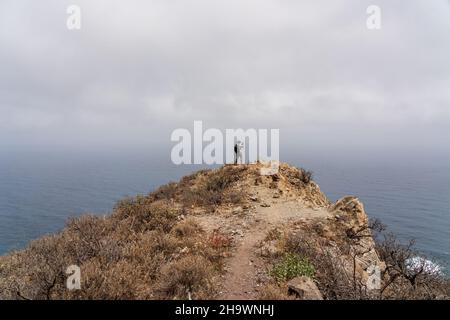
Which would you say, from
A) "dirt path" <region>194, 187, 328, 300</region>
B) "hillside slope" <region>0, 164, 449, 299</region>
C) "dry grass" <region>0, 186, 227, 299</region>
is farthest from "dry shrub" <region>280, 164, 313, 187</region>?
"dry grass" <region>0, 186, 227, 299</region>

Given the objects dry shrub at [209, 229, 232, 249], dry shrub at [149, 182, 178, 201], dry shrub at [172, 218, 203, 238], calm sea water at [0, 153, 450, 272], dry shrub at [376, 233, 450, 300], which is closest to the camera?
dry shrub at [376, 233, 450, 300]

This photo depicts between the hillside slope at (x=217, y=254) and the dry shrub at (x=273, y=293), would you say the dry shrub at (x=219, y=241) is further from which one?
the dry shrub at (x=273, y=293)

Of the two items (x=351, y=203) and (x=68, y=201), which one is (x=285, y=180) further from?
(x=68, y=201)

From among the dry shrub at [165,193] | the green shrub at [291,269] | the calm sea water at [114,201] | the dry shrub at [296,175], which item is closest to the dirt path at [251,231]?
the green shrub at [291,269]

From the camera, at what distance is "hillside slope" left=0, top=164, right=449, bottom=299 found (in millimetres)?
7363

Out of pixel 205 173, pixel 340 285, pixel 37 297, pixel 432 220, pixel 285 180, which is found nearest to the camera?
pixel 37 297

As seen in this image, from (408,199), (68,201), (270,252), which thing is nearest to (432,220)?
(408,199)

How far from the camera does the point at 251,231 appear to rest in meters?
12.7

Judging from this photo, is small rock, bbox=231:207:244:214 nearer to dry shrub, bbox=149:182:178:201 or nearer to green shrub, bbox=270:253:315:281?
dry shrub, bbox=149:182:178:201

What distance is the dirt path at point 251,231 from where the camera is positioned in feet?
26.5

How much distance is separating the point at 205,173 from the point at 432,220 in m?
97.8

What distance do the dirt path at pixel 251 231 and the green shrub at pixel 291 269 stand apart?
0.46 m

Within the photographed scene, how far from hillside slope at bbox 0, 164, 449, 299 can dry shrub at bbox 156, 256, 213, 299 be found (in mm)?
26
